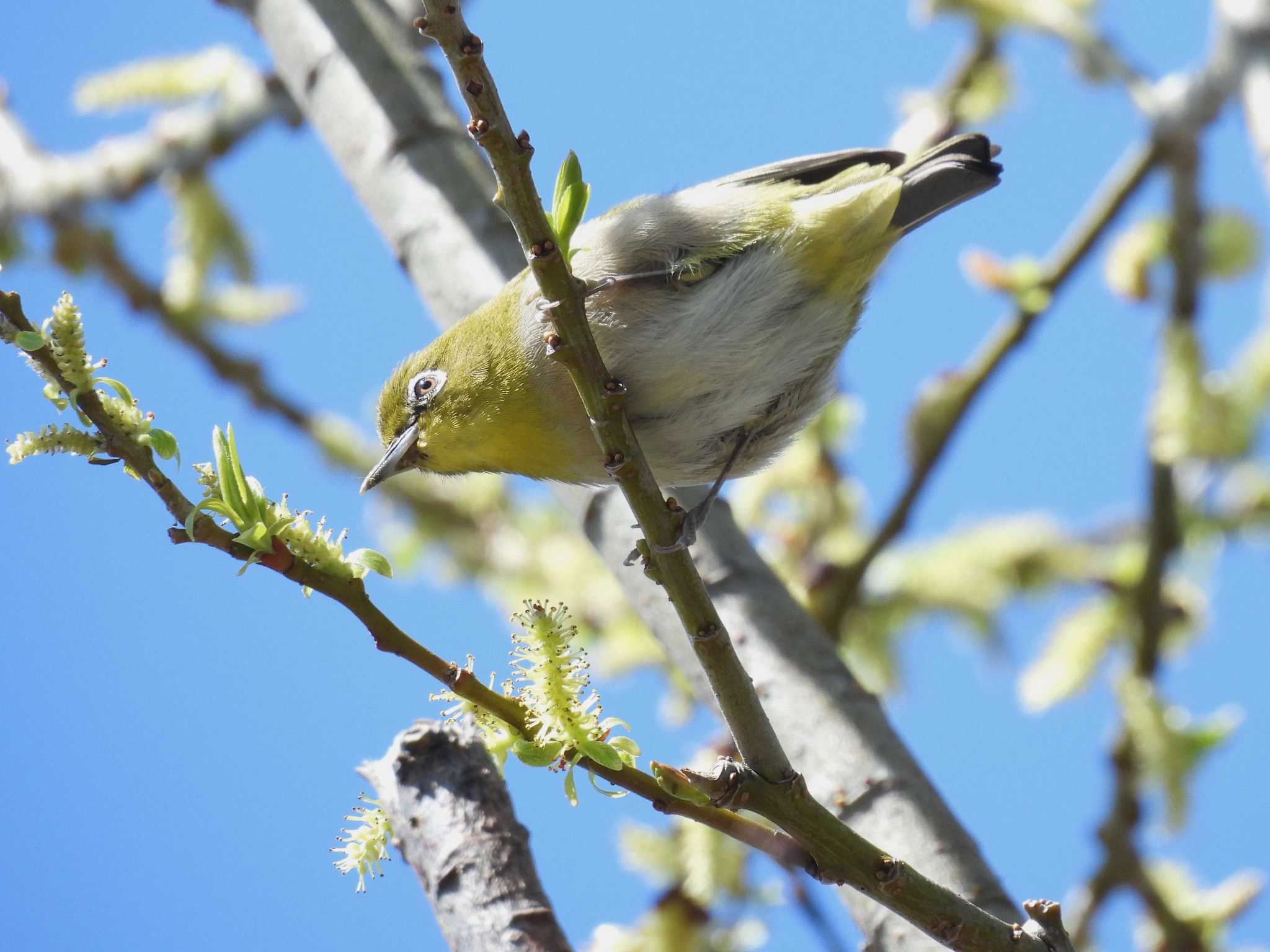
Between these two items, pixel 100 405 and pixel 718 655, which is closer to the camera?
pixel 100 405

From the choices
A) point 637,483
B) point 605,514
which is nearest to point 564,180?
point 637,483

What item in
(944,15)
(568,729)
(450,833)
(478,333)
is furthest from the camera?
(944,15)

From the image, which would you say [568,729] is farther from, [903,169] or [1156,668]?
[1156,668]

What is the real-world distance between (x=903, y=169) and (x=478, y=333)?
4.82 feet

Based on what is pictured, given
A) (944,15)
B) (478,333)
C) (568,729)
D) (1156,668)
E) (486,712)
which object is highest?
(944,15)

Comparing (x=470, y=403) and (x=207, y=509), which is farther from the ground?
(x=470, y=403)

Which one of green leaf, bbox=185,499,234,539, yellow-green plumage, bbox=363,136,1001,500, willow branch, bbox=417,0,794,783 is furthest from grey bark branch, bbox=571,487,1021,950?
green leaf, bbox=185,499,234,539

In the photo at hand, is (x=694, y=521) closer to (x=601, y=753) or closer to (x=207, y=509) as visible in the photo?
(x=601, y=753)

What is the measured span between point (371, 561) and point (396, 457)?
5.98 ft

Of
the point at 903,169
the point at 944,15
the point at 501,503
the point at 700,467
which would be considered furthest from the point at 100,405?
the point at 501,503

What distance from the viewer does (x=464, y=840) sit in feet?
9.46

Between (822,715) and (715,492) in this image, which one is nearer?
(822,715)

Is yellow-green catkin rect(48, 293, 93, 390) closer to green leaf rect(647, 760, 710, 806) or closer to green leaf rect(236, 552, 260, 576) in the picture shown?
green leaf rect(236, 552, 260, 576)

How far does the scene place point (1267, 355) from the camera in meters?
4.56
